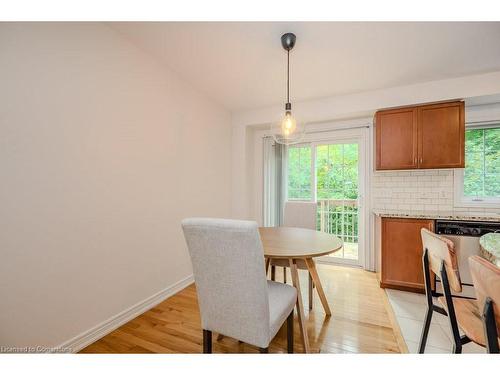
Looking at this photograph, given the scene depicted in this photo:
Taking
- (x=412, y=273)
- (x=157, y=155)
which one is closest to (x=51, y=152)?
(x=157, y=155)

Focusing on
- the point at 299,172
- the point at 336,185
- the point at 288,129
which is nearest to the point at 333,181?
the point at 336,185

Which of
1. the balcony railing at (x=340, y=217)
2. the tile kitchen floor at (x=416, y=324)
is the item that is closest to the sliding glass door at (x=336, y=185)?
the balcony railing at (x=340, y=217)

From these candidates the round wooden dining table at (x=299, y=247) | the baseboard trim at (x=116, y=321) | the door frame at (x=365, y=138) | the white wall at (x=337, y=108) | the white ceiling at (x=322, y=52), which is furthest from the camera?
the door frame at (x=365, y=138)

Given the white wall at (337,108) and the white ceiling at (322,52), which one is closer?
the white ceiling at (322,52)

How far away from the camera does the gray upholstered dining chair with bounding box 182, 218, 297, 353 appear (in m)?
0.99

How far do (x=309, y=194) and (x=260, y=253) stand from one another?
2.63 metres

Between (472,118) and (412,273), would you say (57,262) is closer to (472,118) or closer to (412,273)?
(412,273)

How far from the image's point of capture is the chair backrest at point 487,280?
678 millimetres

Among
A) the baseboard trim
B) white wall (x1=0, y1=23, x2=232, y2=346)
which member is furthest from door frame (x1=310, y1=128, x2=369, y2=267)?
the baseboard trim

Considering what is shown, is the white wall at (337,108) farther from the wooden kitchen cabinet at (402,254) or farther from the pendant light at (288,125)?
the wooden kitchen cabinet at (402,254)

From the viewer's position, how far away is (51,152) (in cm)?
138

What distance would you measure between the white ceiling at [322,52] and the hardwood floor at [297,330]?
2.36 meters

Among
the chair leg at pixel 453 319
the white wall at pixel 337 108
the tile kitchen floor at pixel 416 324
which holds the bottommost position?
the tile kitchen floor at pixel 416 324

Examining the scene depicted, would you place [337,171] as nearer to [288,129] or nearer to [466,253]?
[466,253]
